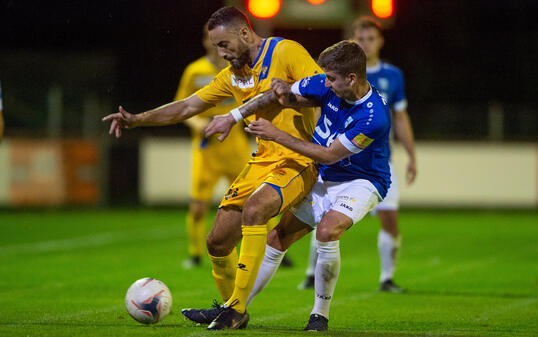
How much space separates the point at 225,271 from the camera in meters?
6.95

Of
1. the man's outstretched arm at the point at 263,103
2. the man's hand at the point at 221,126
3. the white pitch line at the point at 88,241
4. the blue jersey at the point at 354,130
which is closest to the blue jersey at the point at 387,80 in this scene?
the blue jersey at the point at 354,130

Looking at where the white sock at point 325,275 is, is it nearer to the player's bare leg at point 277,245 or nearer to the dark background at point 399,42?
the player's bare leg at point 277,245

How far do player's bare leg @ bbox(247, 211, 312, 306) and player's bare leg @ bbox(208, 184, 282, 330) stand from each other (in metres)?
0.27

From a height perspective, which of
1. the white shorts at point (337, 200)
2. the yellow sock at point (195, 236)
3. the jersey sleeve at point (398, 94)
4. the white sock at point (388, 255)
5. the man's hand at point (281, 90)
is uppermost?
the man's hand at point (281, 90)

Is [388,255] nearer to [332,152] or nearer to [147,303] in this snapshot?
[332,152]

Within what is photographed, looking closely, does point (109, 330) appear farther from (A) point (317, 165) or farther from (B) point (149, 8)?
(B) point (149, 8)

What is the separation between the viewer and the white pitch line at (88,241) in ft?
42.5

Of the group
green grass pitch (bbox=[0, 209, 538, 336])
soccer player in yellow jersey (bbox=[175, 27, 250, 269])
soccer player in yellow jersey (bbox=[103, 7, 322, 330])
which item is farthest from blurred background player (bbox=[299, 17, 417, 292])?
soccer player in yellow jersey (bbox=[175, 27, 250, 269])

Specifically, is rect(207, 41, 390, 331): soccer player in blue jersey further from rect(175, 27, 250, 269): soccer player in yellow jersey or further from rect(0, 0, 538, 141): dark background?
rect(0, 0, 538, 141): dark background

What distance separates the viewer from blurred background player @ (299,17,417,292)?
30.5ft

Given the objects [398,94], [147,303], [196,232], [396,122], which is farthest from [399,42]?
[147,303]

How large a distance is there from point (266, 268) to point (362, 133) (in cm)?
119

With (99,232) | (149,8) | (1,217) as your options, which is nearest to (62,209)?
(1,217)

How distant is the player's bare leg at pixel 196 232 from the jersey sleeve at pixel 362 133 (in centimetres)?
507
